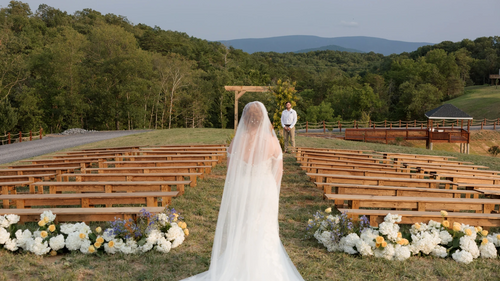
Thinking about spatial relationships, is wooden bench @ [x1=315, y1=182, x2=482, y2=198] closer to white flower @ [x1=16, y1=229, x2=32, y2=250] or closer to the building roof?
white flower @ [x1=16, y1=229, x2=32, y2=250]

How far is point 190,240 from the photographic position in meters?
4.71

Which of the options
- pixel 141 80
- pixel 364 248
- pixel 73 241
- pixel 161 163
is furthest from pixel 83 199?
pixel 141 80

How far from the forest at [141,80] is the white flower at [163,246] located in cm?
1516

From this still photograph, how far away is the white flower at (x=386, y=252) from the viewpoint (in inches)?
161

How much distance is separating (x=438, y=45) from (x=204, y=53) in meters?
63.6

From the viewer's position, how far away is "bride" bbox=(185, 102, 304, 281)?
11.3 feet

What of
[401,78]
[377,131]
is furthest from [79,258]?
[401,78]

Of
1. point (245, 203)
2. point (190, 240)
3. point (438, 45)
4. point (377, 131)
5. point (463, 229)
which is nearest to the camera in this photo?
point (245, 203)

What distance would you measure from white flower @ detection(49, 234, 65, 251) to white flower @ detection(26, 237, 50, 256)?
71 millimetres

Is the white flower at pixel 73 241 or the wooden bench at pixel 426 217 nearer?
the white flower at pixel 73 241

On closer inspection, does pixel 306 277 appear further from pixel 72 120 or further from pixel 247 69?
pixel 247 69

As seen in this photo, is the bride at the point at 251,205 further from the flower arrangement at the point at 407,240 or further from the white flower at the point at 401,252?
the white flower at the point at 401,252

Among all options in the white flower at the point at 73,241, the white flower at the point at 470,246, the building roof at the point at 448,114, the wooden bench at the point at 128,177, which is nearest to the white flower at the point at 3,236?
the white flower at the point at 73,241

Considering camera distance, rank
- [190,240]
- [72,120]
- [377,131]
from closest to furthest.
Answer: [190,240]
[377,131]
[72,120]
